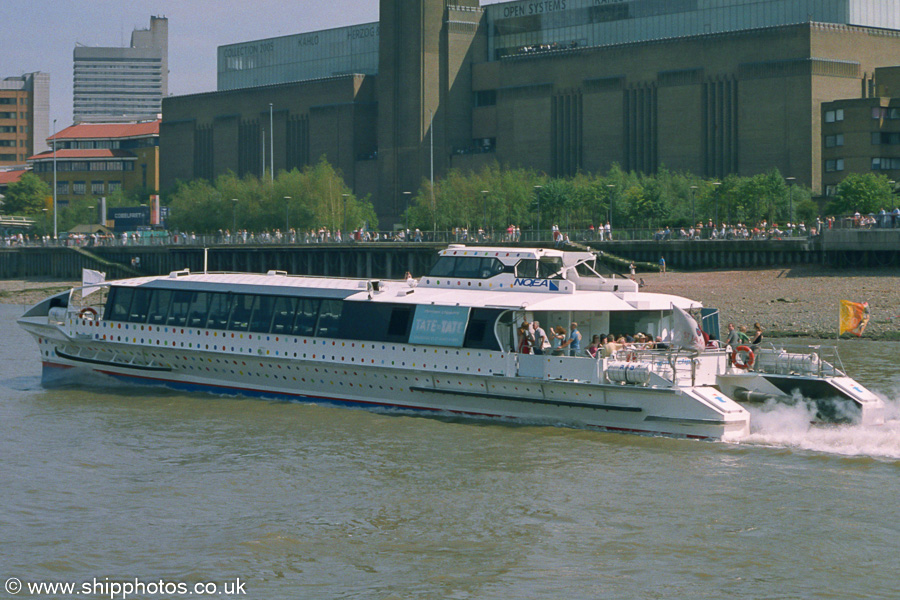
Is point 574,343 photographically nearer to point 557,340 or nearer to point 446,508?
point 557,340

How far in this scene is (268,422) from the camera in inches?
1059

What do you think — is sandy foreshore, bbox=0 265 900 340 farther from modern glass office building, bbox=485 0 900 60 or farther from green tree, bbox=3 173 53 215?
green tree, bbox=3 173 53 215

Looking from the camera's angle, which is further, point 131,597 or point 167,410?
point 167,410

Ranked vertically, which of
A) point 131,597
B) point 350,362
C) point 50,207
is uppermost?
point 50,207

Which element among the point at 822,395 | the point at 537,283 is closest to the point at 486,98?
the point at 537,283

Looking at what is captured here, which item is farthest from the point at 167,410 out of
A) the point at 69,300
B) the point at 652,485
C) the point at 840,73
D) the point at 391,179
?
the point at 391,179

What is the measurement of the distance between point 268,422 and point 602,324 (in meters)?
7.93

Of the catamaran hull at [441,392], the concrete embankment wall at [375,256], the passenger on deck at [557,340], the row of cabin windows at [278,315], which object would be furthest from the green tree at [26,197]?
the passenger on deck at [557,340]

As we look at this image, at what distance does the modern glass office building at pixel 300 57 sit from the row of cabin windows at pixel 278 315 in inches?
4354

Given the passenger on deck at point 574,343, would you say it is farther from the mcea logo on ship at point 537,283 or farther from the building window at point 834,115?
the building window at point 834,115

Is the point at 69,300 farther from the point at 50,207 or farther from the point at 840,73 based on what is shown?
the point at 50,207

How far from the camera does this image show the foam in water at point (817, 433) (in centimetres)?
2244

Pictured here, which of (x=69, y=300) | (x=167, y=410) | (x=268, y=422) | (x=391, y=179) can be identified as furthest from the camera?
(x=391, y=179)

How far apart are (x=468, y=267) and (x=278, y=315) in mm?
4892
